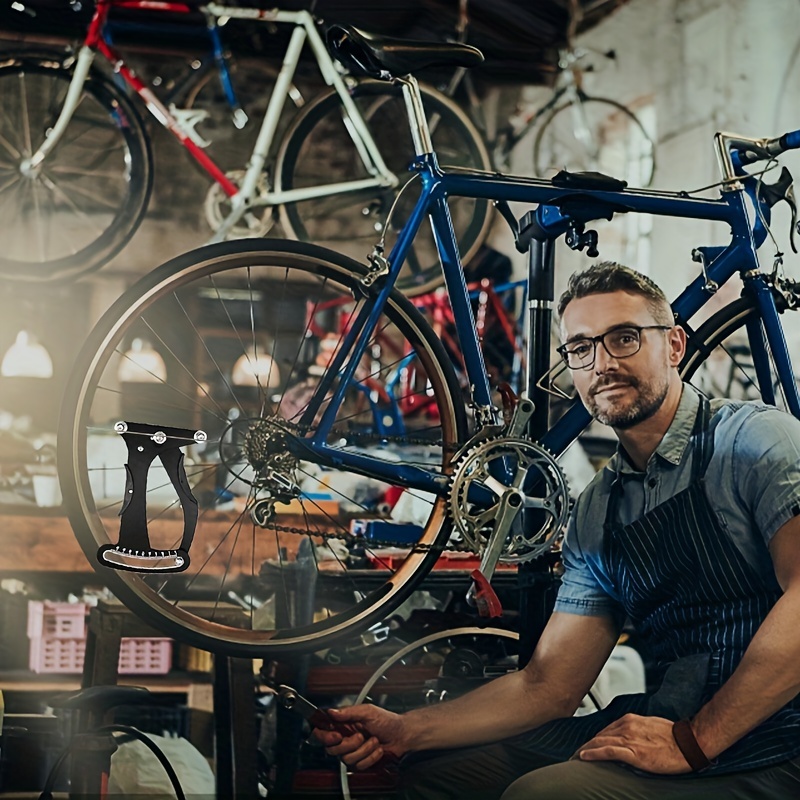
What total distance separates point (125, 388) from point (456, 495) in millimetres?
786

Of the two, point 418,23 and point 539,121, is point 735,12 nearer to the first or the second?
point 539,121

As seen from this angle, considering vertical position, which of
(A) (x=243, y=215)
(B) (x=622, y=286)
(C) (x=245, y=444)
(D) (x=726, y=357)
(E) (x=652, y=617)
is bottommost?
(E) (x=652, y=617)

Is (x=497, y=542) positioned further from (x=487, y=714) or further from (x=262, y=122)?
(x=262, y=122)

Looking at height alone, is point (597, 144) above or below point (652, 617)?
above

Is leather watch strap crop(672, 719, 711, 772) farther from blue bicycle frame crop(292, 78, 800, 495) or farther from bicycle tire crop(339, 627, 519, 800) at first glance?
blue bicycle frame crop(292, 78, 800, 495)

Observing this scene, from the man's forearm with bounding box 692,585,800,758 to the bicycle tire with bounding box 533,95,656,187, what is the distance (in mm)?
1306

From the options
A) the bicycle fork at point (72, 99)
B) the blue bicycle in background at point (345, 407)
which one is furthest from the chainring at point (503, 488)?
the bicycle fork at point (72, 99)

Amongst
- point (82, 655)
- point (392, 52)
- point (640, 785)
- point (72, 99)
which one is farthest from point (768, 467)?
point (72, 99)

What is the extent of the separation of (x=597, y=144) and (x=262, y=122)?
0.92 meters

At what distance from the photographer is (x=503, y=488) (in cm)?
225

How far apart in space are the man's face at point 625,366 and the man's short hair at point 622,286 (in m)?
0.01

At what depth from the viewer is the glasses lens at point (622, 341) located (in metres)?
2.18

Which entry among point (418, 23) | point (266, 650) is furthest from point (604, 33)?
point (266, 650)

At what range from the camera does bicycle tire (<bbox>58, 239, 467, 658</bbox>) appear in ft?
7.11
